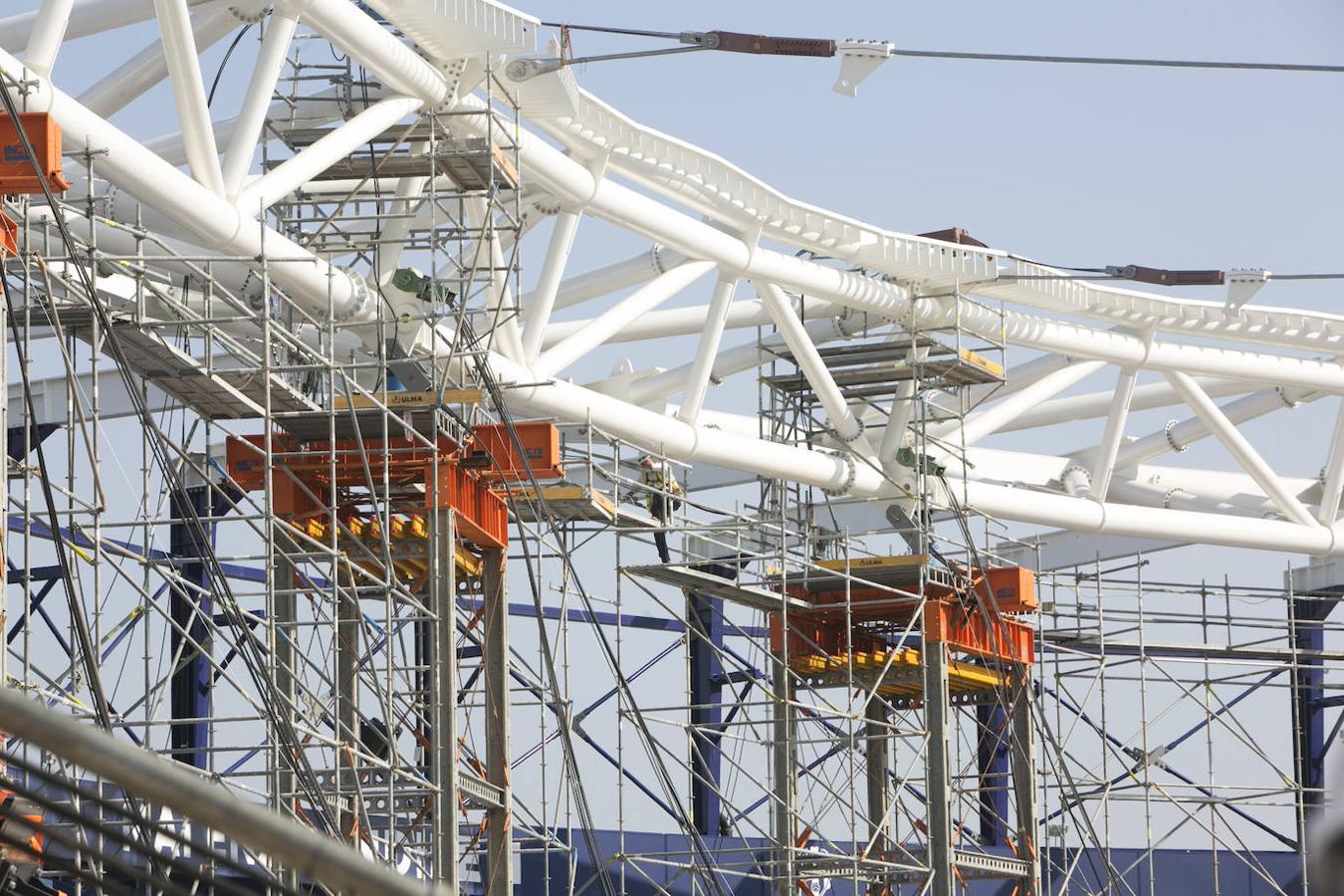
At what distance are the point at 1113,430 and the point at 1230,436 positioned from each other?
179 cm

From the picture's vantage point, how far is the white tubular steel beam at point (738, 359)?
30516 mm

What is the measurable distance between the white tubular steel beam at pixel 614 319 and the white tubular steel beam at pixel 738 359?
3.04 metres

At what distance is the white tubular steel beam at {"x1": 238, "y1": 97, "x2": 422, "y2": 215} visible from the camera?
18734 mm

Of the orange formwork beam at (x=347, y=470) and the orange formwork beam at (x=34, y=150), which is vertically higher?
the orange formwork beam at (x=347, y=470)

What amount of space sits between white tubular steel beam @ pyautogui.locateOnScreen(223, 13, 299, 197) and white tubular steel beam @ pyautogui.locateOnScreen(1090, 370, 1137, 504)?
15.7 metres

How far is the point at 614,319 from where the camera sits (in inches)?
992

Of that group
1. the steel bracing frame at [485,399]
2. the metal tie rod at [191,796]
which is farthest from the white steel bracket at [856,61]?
the metal tie rod at [191,796]

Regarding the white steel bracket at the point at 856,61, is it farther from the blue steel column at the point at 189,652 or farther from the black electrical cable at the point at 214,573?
the blue steel column at the point at 189,652

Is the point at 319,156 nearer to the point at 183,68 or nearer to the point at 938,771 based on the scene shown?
the point at 183,68

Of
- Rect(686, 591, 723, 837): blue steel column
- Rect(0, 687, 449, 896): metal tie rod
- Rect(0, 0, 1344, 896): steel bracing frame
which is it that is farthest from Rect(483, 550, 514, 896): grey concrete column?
Rect(0, 687, 449, 896): metal tie rod

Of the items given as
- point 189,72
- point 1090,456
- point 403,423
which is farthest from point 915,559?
point 189,72

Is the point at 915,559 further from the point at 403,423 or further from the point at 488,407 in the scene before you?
the point at 403,423

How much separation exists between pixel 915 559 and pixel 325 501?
10.8m

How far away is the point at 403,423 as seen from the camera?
21828 mm
